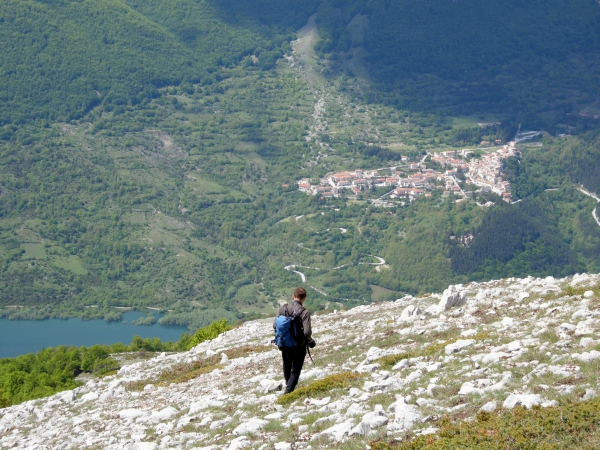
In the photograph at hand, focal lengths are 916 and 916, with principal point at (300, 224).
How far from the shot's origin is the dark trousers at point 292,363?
66.8ft

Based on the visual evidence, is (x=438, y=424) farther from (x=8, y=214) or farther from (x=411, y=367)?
(x=8, y=214)

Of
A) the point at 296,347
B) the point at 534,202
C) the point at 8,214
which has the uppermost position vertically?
the point at 8,214

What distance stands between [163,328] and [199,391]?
4957 inches

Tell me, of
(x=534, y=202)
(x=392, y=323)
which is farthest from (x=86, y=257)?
(x=392, y=323)

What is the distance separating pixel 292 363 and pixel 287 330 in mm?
1197

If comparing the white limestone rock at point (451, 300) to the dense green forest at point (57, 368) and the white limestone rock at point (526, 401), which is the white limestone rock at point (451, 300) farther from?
the dense green forest at point (57, 368)

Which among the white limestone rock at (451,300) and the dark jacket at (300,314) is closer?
the dark jacket at (300,314)

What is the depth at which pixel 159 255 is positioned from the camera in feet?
591

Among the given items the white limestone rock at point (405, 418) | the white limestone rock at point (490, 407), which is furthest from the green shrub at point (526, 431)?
the white limestone rock at point (405, 418)

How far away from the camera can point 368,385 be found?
1964cm

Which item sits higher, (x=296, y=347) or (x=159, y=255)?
(x=159, y=255)

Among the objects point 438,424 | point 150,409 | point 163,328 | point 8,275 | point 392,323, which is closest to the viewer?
point 438,424

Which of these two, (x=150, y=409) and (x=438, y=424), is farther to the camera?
(x=150, y=409)

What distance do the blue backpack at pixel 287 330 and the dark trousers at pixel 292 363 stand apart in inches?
10.2
